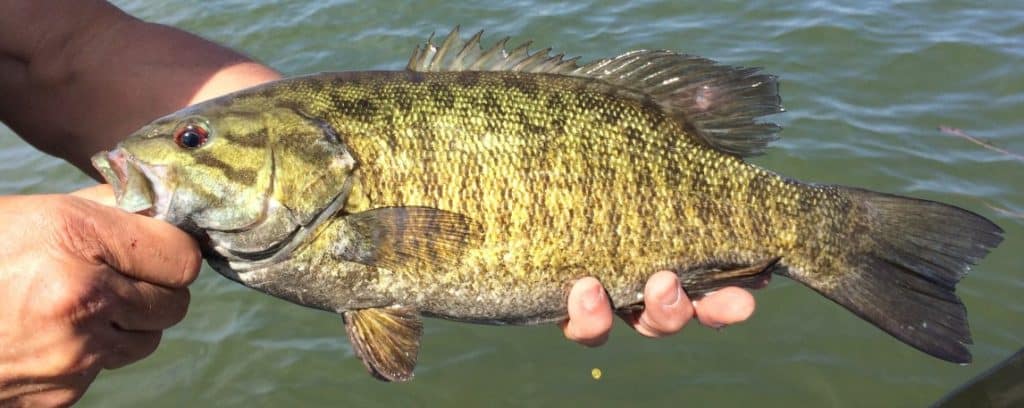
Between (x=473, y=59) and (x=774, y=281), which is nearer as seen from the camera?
(x=473, y=59)

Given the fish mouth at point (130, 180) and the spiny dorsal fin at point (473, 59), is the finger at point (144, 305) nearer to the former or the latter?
the fish mouth at point (130, 180)

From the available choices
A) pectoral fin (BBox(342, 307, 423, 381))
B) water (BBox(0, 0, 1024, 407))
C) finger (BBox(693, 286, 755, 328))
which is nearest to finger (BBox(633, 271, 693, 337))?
finger (BBox(693, 286, 755, 328))

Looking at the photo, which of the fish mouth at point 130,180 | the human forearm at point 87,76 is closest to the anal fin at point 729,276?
the fish mouth at point 130,180

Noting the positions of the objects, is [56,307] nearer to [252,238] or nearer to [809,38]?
[252,238]

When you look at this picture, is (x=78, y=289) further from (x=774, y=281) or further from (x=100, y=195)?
(x=774, y=281)

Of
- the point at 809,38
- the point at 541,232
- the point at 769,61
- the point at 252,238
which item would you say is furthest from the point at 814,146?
the point at 252,238

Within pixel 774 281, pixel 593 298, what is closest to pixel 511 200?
pixel 593 298

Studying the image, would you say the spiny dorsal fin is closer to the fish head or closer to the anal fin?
the fish head
